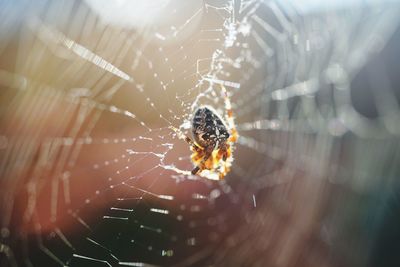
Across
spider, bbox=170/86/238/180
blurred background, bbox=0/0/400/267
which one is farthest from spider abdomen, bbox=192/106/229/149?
blurred background, bbox=0/0/400/267

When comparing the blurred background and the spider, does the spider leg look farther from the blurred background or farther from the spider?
the blurred background

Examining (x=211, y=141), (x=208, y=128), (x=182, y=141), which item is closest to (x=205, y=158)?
(x=211, y=141)

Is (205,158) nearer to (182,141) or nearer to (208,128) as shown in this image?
(208,128)

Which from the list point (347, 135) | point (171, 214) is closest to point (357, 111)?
point (347, 135)

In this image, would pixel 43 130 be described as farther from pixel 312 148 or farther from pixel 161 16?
pixel 312 148

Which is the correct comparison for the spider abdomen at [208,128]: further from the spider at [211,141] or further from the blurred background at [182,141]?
the blurred background at [182,141]

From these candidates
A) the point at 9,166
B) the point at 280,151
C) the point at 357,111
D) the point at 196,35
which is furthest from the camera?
the point at 357,111
